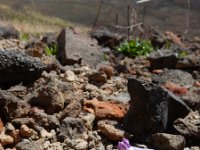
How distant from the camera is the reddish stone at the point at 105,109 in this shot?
3656 mm

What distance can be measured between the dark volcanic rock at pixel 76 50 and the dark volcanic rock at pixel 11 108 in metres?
1.52

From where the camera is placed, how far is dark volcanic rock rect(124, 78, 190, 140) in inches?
137

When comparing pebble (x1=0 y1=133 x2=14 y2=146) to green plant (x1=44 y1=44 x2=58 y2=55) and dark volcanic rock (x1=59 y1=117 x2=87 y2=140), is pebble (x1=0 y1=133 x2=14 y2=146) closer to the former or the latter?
dark volcanic rock (x1=59 y1=117 x2=87 y2=140)

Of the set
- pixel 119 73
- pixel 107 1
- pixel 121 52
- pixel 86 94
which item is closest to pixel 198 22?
pixel 107 1

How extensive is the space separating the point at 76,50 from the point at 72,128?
74.1 inches

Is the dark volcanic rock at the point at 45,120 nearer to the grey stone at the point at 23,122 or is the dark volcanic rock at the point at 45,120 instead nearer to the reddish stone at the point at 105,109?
the grey stone at the point at 23,122

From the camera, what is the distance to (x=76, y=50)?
5.21 m

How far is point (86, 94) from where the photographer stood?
13.5 ft

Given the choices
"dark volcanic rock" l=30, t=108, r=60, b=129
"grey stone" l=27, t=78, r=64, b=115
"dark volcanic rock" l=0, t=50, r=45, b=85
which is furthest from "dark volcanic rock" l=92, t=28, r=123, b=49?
"dark volcanic rock" l=30, t=108, r=60, b=129

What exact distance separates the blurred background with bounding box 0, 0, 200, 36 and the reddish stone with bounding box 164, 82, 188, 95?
5.12 m

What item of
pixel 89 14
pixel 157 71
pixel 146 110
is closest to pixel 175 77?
pixel 157 71

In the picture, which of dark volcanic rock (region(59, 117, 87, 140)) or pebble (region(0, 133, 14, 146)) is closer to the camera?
pebble (region(0, 133, 14, 146))

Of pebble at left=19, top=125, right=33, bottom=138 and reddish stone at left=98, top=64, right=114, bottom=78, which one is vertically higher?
reddish stone at left=98, top=64, right=114, bottom=78

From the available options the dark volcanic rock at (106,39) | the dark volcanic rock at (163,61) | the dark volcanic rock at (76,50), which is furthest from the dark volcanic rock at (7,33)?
the dark volcanic rock at (163,61)
